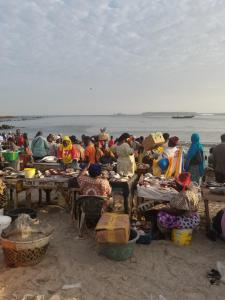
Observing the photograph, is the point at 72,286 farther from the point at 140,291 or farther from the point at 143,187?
the point at 143,187

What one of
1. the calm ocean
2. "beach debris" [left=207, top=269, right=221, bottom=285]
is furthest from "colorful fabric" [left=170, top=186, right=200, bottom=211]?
the calm ocean

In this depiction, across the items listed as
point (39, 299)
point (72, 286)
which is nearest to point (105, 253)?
point (72, 286)

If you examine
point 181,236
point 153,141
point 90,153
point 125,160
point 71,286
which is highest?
point 153,141

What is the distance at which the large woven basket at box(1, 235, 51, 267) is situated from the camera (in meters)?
4.60

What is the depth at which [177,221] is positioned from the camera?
18.4 ft

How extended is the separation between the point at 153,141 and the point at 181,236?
4.69 metres

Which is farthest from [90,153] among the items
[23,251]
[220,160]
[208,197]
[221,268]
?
[221,268]

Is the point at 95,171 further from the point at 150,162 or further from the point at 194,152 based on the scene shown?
the point at 150,162

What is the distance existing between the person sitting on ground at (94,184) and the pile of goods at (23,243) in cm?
135

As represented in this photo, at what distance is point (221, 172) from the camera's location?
762cm

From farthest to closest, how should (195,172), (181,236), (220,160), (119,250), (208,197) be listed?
(195,172) < (220,160) < (208,197) < (181,236) < (119,250)

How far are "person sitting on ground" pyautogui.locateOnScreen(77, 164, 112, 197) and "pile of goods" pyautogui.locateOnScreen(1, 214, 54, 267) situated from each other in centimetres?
135

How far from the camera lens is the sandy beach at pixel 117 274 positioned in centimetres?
416

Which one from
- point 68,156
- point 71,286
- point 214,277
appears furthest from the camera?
point 68,156
